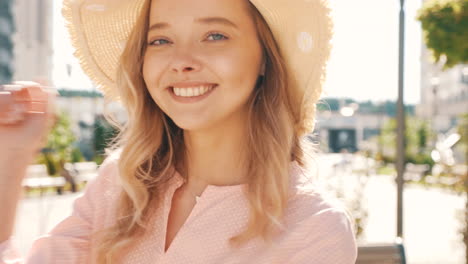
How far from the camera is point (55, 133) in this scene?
798 inches

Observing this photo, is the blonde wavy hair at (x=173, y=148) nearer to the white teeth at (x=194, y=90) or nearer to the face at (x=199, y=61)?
the face at (x=199, y=61)

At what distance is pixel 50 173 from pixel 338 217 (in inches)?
672

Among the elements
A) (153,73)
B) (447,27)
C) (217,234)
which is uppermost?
(447,27)

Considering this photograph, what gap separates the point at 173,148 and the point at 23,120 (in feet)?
2.15

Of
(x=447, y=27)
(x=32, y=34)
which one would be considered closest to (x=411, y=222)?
(x=447, y=27)

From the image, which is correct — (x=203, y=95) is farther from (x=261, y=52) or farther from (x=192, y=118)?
(x=261, y=52)

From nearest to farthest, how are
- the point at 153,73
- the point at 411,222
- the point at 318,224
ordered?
the point at 318,224 < the point at 153,73 < the point at 411,222

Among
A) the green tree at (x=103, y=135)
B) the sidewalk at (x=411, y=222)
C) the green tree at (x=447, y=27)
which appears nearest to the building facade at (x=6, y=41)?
the green tree at (x=103, y=135)

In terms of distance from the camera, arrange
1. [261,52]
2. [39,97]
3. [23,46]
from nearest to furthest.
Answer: [39,97] → [261,52] → [23,46]

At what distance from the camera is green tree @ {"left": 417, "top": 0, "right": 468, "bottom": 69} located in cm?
456

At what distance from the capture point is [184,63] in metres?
1.46

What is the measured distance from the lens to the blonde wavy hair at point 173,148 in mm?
1513

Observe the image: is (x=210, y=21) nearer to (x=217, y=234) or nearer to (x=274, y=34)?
(x=274, y=34)

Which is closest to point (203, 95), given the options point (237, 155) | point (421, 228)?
point (237, 155)
